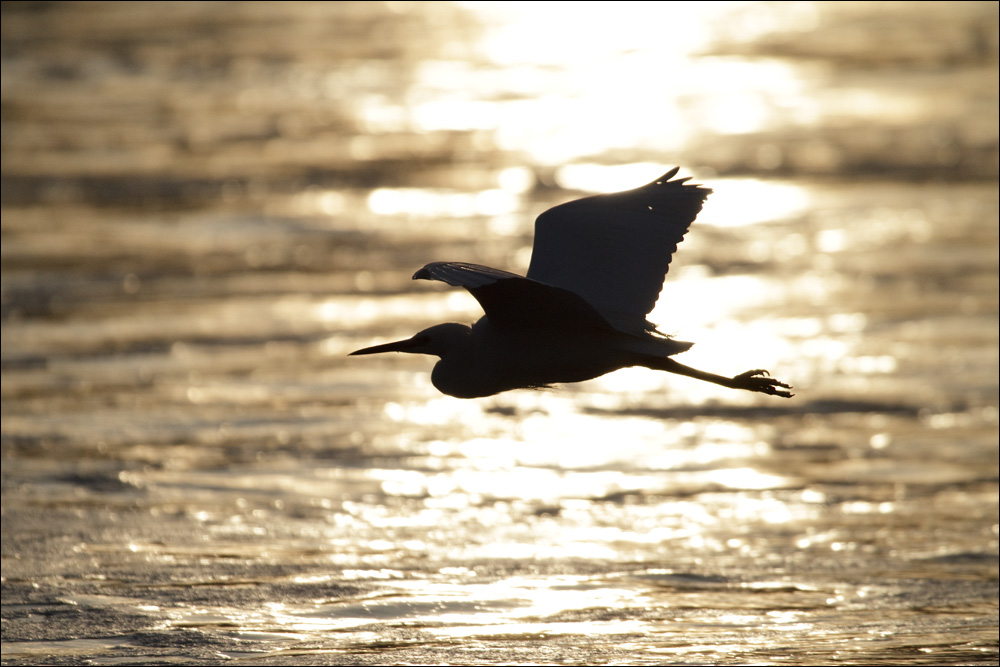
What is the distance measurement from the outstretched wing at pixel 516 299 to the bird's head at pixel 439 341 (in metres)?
0.24

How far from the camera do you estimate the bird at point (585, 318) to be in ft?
24.4

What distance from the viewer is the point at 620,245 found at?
25.5 feet

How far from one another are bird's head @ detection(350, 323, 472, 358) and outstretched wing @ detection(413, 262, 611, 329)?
24cm

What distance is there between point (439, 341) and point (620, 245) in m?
1.01

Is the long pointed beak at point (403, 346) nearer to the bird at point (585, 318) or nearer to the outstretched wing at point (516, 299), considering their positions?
the bird at point (585, 318)

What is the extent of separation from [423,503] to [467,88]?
9.42 metres

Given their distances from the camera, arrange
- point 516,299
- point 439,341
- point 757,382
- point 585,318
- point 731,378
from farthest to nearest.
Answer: point 757,382 → point 731,378 → point 439,341 → point 585,318 → point 516,299

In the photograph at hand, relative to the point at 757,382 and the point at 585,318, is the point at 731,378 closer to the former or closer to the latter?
the point at 757,382

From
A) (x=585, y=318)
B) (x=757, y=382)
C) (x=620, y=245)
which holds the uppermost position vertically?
(x=620, y=245)

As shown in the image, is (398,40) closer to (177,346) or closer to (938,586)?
(177,346)

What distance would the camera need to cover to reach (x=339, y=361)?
12.5m

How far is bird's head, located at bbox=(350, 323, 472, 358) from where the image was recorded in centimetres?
766

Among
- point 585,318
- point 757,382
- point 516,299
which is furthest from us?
point 757,382

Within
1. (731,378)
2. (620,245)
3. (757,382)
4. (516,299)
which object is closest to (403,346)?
(516,299)
